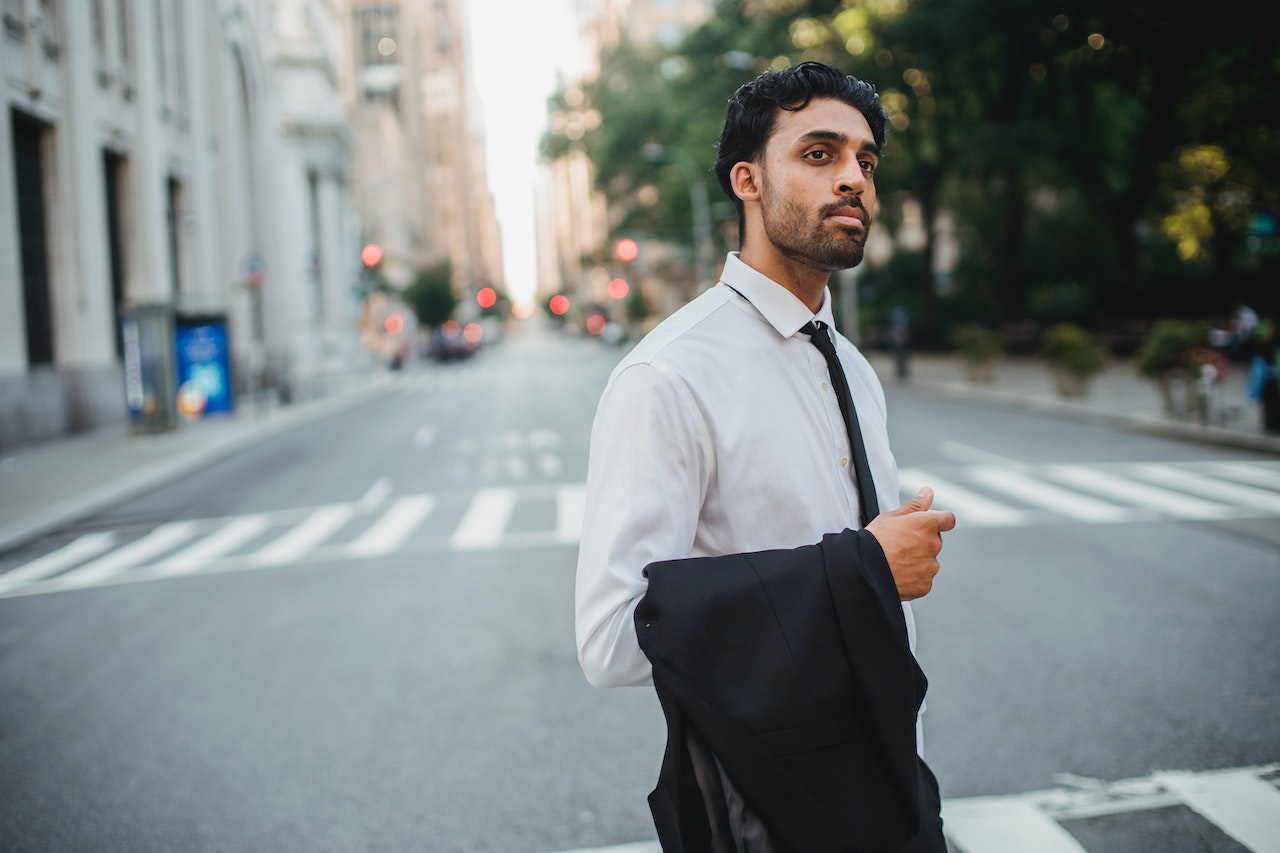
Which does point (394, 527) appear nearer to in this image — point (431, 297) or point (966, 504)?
point (966, 504)

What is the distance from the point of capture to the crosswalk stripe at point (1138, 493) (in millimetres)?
9898

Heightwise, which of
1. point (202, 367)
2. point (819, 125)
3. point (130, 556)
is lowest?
point (130, 556)

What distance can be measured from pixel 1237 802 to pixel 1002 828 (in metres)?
0.91

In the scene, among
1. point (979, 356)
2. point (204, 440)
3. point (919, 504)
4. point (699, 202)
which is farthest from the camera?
point (699, 202)

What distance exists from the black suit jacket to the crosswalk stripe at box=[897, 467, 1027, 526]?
8236 millimetres

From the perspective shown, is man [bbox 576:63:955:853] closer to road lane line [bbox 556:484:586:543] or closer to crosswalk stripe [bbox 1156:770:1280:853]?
crosswalk stripe [bbox 1156:770:1280:853]

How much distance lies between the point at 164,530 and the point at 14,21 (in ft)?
44.6

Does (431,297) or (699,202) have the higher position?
(699,202)

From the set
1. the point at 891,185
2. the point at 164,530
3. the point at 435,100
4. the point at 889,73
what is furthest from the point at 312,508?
the point at 435,100

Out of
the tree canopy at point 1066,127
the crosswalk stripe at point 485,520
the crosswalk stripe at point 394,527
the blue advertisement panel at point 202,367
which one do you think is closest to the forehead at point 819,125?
the crosswalk stripe at point 485,520

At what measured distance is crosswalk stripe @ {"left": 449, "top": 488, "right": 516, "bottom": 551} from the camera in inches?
390

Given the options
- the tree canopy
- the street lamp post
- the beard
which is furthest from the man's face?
the street lamp post

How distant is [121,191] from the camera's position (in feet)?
85.5

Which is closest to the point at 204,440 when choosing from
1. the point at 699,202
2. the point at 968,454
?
the point at 968,454
